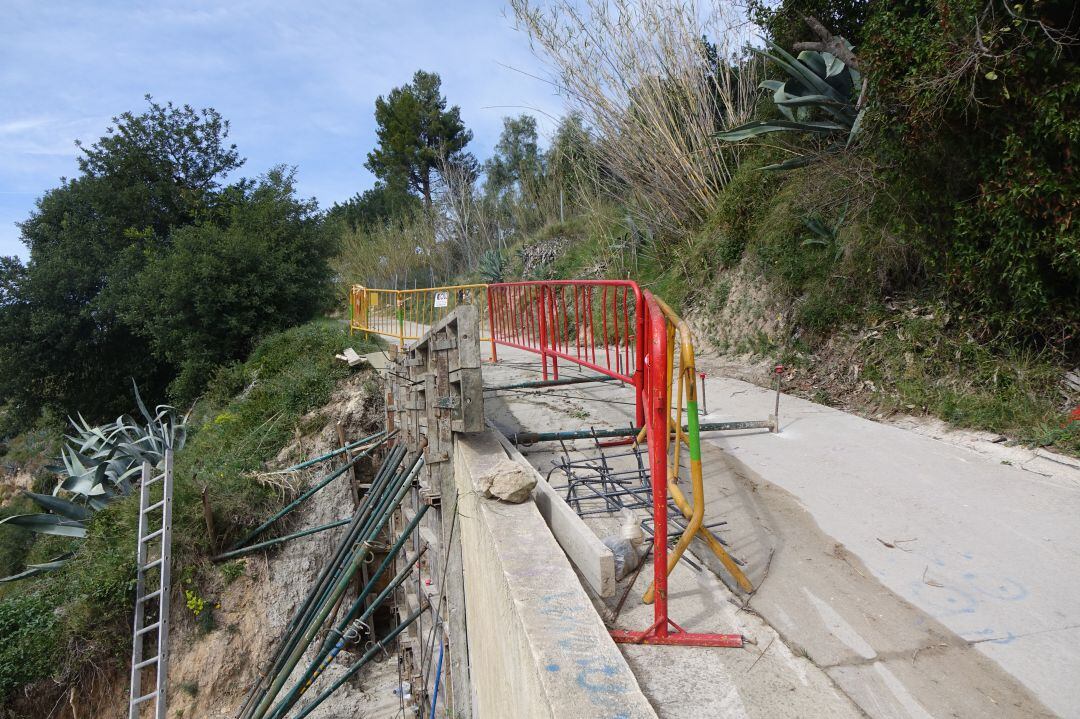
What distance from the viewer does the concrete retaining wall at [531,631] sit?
1764mm

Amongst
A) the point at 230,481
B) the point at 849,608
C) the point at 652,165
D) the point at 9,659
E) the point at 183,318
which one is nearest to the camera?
the point at 849,608

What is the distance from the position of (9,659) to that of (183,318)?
1066 cm

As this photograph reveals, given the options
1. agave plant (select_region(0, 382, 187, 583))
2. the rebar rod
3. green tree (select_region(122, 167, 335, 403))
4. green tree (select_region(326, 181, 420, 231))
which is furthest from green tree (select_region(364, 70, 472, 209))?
the rebar rod

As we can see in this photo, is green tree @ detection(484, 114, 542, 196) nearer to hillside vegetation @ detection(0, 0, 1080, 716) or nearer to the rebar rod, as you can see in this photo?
hillside vegetation @ detection(0, 0, 1080, 716)

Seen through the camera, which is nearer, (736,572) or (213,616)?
(736,572)

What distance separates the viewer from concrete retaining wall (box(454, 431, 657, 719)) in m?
1.76

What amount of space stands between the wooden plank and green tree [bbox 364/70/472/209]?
31.4 m

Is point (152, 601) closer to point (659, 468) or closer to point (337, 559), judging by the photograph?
point (337, 559)

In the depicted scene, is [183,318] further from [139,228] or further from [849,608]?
[849,608]

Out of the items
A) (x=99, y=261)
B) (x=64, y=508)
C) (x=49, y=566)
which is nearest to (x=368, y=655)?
(x=49, y=566)

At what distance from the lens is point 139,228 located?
69.8 feet

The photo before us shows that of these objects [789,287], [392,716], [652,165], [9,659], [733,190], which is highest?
[652,165]

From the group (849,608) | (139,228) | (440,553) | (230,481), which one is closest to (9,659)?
(230,481)

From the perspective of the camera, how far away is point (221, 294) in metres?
15.9
